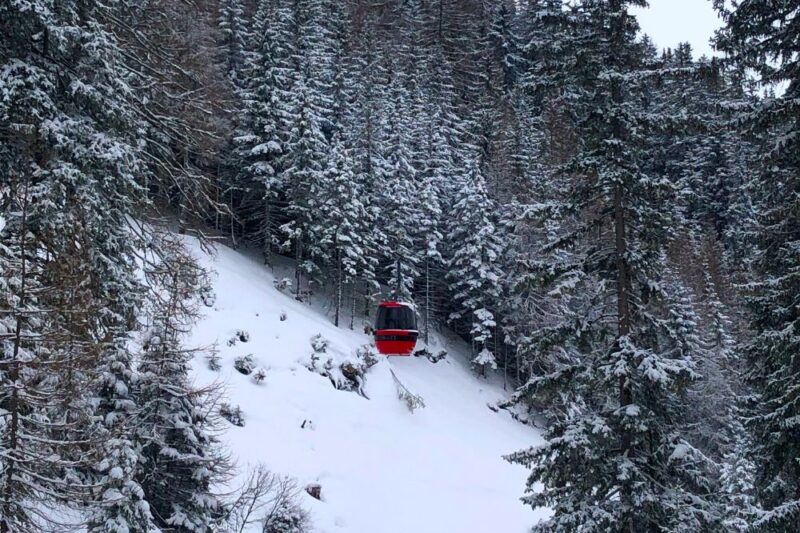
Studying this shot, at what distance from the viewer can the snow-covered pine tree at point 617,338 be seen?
10.4 m

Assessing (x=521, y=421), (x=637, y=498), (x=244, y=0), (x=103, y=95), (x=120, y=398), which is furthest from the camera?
(x=244, y=0)

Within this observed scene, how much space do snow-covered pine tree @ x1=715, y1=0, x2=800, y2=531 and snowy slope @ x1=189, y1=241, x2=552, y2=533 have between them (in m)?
13.5

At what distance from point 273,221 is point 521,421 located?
59.1 feet

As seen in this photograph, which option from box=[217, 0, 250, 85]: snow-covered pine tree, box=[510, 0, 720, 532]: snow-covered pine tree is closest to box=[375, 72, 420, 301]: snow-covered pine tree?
box=[217, 0, 250, 85]: snow-covered pine tree

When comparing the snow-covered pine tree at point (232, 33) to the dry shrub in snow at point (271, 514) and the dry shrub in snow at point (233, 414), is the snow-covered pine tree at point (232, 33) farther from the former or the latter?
the dry shrub in snow at point (271, 514)

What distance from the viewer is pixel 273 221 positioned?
40531 millimetres

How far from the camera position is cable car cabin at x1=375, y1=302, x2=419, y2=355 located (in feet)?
80.6

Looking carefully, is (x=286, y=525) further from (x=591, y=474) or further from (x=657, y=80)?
(x=657, y=80)

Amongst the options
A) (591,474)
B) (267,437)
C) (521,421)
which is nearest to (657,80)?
(591,474)

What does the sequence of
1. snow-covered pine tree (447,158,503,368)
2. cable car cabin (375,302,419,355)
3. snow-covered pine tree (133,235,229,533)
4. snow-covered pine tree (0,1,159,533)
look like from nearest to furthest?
snow-covered pine tree (0,1,159,533) < snow-covered pine tree (133,235,229,533) < cable car cabin (375,302,419,355) < snow-covered pine tree (447,158,503,368)

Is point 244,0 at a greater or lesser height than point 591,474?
greater

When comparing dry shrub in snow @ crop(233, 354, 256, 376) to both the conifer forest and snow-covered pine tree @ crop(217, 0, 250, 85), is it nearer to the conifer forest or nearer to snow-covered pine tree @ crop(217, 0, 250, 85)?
the conifer forest

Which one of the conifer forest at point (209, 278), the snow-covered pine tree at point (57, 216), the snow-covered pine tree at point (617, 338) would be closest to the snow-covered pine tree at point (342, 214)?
the conifer forest at point (209, 278)

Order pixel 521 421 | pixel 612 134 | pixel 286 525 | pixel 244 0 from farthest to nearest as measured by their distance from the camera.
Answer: pixel 244 0
pixel 521 421
pixel 286 525
pixel 612 134
